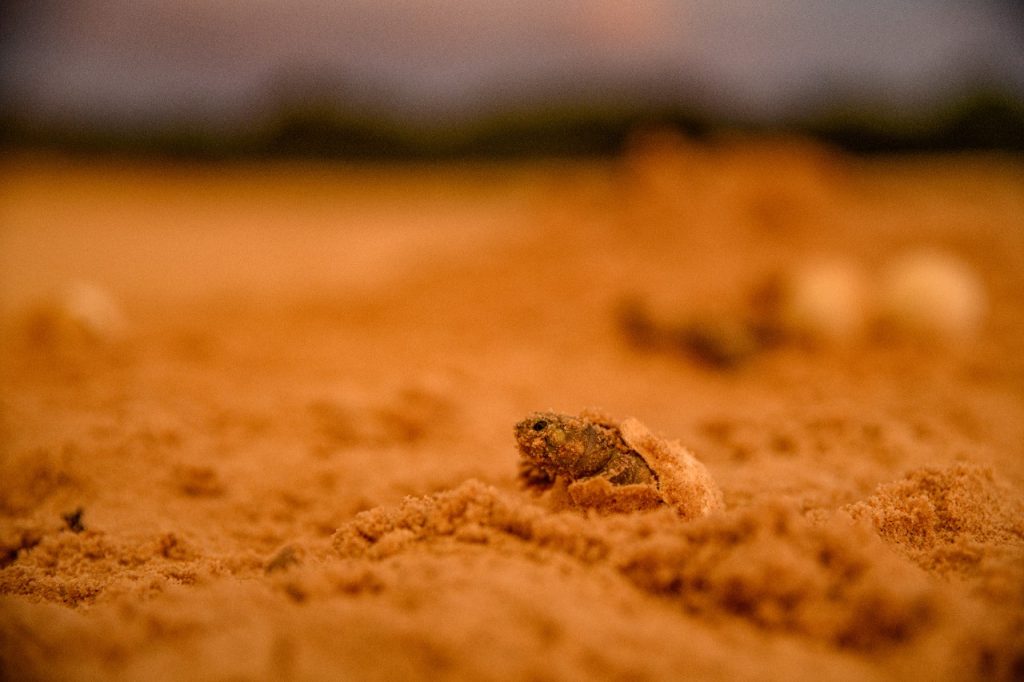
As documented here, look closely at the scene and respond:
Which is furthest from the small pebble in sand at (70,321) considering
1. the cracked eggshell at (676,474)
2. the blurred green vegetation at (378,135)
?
the blurred green vegetation at (378,135)

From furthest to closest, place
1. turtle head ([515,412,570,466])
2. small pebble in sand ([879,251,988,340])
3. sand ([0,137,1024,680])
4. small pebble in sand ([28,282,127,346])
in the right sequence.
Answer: small pebble in sand ([879,251,988,340]), small pebble in sand ([28,282,127,346]), turtle head ([515,412,570,466]), sand ([0,137,1024,680])

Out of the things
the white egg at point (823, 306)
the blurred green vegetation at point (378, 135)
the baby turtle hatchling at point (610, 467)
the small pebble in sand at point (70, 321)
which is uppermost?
the blurred green vegetation at point (378, 135)

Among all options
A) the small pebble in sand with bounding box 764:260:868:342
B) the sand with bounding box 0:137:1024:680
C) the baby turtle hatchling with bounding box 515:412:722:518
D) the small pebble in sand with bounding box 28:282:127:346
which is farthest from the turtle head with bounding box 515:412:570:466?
the small pebble in sand with bounding box 28:282:127:346

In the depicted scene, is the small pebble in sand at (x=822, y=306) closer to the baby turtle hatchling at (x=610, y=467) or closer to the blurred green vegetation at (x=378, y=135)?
the baby turtle hatchling at (x=610, y=467)

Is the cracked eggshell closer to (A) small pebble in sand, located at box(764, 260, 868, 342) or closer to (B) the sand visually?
(B) the sand

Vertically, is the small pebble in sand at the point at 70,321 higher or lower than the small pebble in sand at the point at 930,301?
lower
